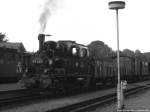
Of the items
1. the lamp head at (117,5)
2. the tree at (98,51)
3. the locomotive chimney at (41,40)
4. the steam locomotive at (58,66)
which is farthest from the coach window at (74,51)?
the lamp head at (117,5)

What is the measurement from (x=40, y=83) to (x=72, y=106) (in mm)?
4510

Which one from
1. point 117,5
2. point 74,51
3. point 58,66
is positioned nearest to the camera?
point 117,5

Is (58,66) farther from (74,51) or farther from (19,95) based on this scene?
A: (19,95)

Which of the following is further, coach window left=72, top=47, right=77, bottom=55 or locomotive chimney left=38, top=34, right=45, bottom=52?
coach window left=72, top=47, right=77, bottom=55

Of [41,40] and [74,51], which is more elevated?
[41,40]

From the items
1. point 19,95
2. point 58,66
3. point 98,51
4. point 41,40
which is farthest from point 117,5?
point 98,51

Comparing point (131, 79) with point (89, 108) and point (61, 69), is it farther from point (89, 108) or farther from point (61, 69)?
point (89, 108)

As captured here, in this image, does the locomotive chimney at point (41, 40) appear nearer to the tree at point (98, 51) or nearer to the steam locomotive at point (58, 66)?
the steam locomotive at point (58, 66)

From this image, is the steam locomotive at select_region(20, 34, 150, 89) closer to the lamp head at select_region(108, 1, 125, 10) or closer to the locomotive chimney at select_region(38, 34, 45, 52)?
the locomotive chimney at select_region(38, 34, 45, 52)

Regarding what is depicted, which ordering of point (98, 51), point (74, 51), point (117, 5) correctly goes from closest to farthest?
point (117, 5) < point (74, 51) < point (98, 51)

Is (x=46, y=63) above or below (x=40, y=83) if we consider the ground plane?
above

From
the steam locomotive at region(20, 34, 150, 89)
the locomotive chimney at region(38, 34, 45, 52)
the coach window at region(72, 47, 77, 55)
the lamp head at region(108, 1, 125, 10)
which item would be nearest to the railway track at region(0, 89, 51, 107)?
the steam locomotive at region(20, 34, 150, 89)

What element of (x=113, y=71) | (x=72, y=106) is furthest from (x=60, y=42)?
(x=113, y=71)

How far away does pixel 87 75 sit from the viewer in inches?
832
